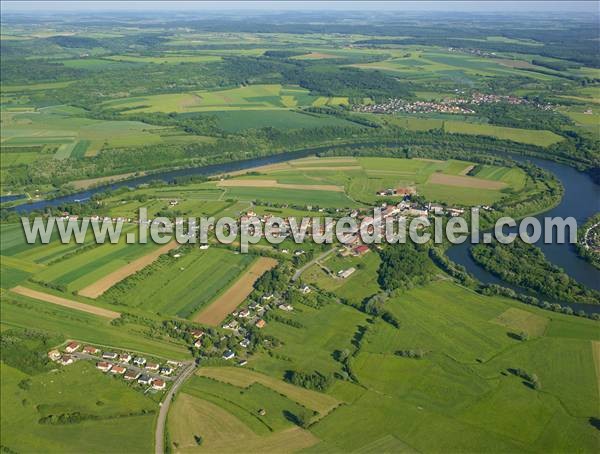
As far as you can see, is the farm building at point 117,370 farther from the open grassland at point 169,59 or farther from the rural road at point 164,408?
the open grassland at point 169,59

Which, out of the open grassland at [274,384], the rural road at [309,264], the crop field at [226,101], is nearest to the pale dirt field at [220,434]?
the open grassland at [274,384]

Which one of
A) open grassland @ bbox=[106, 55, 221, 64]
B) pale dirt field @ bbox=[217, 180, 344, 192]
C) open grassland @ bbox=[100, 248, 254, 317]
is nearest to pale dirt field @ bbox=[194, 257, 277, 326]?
open grassland @ bbox=[100, 248, 254, 317]

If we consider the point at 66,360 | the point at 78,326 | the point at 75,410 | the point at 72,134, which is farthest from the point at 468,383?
the point at 72,134

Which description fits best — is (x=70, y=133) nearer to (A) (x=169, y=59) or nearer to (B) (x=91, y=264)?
(B) (x=91, y=264)

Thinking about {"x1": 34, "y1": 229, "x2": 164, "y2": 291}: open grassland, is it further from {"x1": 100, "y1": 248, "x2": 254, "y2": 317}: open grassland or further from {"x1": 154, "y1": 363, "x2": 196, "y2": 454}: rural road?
{"x1": 154, "y1": 363, "x2": 196, "y2": 454}: rural road

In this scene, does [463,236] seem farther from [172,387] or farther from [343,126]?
[343,126]

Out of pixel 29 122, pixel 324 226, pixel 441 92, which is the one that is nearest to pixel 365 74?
pixel 441 92
